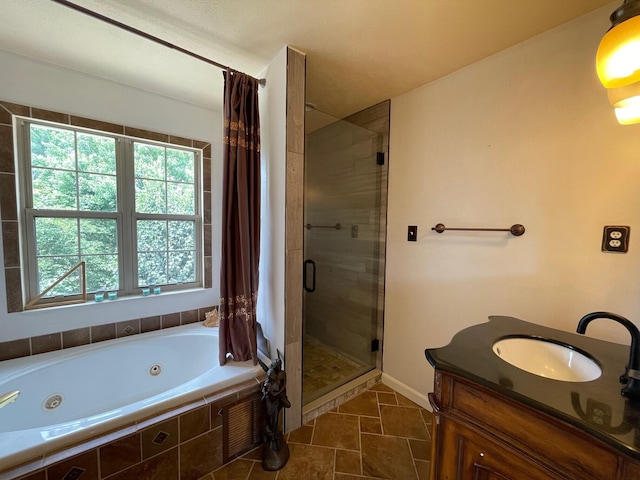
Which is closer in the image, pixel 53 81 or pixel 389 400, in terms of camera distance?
pixel 53 81

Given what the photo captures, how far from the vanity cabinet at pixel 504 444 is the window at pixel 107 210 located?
2.24 metres

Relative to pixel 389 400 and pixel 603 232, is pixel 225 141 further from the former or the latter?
pixel 389 400

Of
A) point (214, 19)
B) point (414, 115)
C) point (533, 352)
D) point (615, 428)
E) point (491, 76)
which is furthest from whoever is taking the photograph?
point (414, 115)

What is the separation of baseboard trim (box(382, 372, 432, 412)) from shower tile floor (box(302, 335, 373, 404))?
0.60 ft

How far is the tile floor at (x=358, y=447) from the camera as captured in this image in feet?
4.61

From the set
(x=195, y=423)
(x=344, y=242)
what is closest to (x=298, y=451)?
(x=195, y=423)

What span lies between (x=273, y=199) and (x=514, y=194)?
147 cm

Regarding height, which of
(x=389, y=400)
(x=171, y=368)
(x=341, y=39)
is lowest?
(x=389, y=400)

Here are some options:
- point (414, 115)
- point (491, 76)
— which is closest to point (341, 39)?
point (414, 115)

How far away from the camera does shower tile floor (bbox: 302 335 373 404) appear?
2051 mm

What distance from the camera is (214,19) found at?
4.30 ft

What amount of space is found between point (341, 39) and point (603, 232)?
5.46ft

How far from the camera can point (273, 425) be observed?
1.46 m

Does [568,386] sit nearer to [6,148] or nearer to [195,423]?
[195,423]
